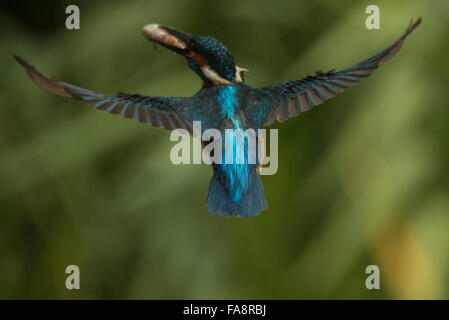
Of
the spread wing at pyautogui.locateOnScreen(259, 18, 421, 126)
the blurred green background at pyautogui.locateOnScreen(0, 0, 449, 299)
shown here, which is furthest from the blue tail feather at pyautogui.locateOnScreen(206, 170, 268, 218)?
the blurred green background at pyautogui.locateOnScreen(0, 0, 449, 299)

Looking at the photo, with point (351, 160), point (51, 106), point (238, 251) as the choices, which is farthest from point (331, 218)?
point (51, 106)

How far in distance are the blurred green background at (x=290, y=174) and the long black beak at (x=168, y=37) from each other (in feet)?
2.79

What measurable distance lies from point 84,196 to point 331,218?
0.71 meters

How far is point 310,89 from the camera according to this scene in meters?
0.94

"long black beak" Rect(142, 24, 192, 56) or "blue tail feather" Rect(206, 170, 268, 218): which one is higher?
"long black beak" Rect(142, 24, 192, 56)

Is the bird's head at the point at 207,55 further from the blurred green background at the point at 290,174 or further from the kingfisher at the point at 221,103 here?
the blurred green background at the point at 290,174

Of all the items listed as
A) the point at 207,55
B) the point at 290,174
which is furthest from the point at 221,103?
the point at 290,174

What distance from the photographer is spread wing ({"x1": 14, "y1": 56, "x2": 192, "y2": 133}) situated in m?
0.77

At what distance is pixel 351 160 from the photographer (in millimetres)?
1812

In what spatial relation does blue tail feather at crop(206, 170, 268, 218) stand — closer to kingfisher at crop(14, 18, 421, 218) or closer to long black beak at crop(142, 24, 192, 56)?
kingfisher at crop(14, 18, 421, 218)

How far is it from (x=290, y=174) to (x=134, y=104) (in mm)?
880

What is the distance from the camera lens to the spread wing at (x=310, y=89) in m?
0.90

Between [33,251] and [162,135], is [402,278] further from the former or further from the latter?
[33,251]

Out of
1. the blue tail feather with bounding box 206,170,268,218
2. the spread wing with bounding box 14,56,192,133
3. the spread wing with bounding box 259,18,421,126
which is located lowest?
the blue tail feather with bounding box 206,170,268,218
